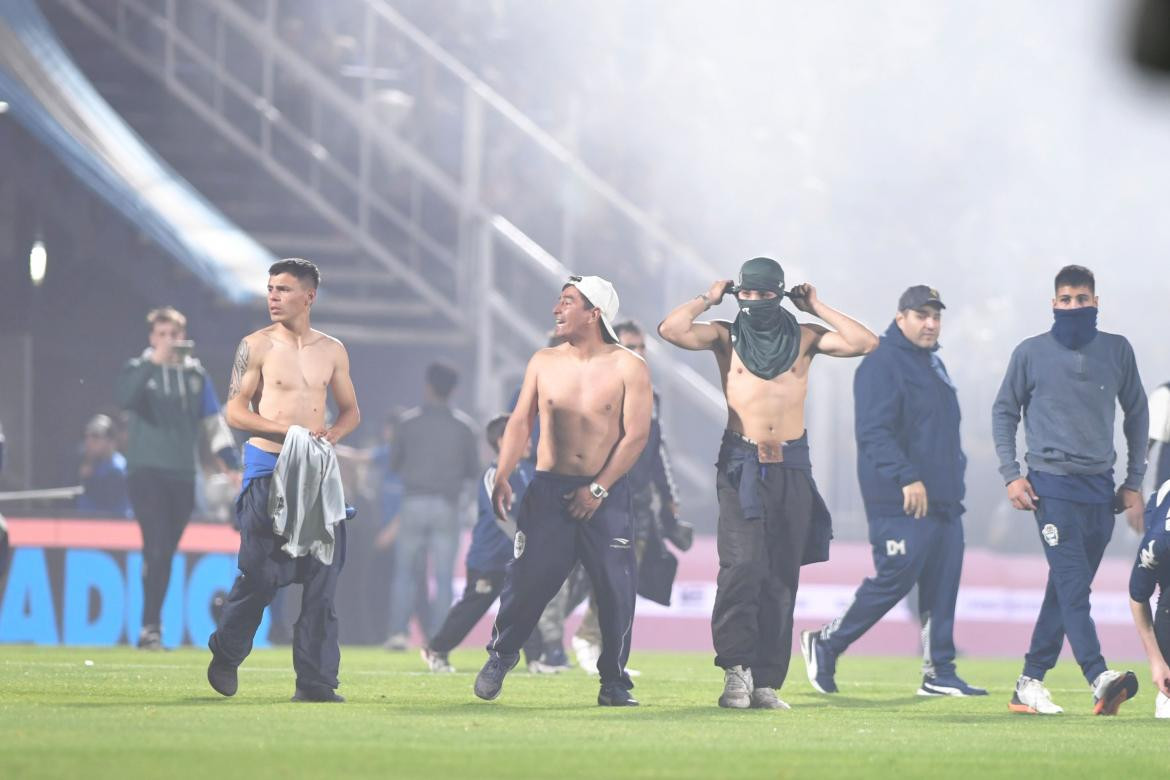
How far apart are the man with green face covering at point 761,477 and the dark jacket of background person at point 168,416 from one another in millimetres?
5988

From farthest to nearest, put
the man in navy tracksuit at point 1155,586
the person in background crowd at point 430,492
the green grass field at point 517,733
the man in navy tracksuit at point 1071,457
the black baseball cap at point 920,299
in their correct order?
the person in background crowd at point 430,492
the black baseball cap at point 920,299
the man in navy tracksuit at point 1071,457
the man in navy tracksuit at point 1155,586
the green grass field at point 517,733

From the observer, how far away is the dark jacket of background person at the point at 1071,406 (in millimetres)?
10586

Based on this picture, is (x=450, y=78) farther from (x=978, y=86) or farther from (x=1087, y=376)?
(x=1087, y=376)

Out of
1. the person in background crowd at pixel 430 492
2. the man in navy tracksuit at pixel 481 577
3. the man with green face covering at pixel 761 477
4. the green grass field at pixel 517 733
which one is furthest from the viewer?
the person in background crowd at pixel 430 492

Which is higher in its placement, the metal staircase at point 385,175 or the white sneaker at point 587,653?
the metal staircase at point 385,175

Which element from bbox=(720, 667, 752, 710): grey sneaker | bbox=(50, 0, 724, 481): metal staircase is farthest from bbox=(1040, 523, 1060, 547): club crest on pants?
bbox=(50, 0, 724, 481): metal staircase

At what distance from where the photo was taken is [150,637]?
15.3 metres

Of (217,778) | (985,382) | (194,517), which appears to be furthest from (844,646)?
(985,382)

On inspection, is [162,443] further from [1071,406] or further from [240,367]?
[1071,406]

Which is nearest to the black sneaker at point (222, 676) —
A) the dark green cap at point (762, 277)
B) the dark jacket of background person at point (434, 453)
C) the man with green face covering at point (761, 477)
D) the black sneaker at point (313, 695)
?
the black sneaker at point (313, 695)

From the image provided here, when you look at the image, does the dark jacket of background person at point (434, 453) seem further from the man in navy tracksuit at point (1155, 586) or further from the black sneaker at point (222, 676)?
the man in navy tracksuit at point (1155, 586)

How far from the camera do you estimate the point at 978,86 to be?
100 feet

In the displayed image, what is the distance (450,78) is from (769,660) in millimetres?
14543

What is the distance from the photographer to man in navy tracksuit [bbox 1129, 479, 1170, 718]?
10.1 m
